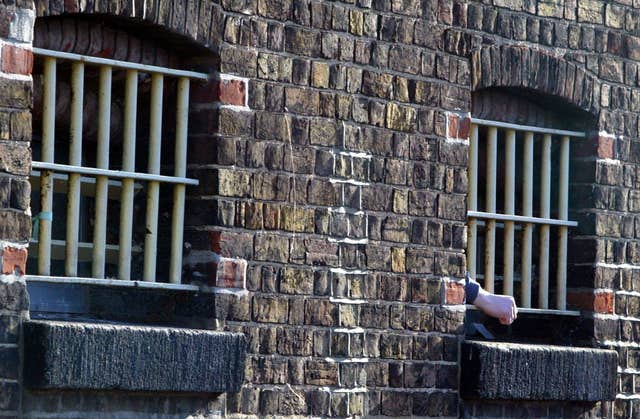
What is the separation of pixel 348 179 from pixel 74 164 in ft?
5.15

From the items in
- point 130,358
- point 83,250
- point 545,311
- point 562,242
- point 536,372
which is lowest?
point 536,372

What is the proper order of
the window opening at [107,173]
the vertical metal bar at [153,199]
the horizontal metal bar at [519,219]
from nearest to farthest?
1. the window opening at [107,173]
2. the vertical metal bar at [153,199]
3. the horizontal metal bar at [519,219]

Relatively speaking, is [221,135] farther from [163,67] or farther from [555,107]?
[555,107]

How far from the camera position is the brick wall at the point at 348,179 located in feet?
26.4

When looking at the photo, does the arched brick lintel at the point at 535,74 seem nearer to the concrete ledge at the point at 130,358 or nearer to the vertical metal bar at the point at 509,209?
the vertical metal bar at the point at 509,209

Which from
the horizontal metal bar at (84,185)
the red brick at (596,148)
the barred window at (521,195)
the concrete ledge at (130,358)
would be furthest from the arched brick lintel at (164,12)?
the red brick at (596,148)

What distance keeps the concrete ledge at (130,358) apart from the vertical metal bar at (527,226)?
6.86ft

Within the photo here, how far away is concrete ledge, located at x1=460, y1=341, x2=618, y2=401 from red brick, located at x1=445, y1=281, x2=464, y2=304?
0.23 meters

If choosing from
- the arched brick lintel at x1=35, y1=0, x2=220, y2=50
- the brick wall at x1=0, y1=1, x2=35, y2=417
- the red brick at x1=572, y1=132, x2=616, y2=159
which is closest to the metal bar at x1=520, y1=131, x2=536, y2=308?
the red brick at x1=572, y1=132, x2=616, y2=159

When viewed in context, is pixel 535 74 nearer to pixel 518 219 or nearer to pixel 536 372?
pixel 518 219

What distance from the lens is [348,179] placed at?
8562 millimetres

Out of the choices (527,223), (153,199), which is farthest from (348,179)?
(527,223)

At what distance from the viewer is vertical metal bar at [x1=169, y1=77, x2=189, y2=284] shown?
26.3ft

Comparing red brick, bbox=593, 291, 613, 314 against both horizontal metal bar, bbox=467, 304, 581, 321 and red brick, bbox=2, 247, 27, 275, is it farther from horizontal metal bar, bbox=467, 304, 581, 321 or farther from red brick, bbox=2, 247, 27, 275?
red brick, bbox=2, 247, 27, 275
